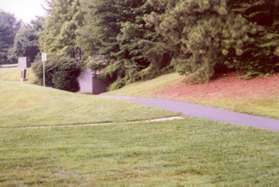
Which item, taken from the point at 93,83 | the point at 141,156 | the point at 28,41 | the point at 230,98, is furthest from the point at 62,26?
the point at 141,156

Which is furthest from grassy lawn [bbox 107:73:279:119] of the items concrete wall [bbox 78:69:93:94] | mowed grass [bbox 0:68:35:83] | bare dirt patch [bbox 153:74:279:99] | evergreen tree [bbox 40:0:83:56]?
mowed grass [bbox 0:68:35:83]

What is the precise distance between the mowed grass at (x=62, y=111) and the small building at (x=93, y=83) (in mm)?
9869

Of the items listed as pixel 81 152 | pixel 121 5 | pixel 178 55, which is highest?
pixel 121 5

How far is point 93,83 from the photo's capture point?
29.3 metres

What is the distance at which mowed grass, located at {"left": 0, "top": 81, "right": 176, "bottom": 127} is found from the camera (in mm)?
12812

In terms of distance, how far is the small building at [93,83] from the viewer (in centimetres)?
2912

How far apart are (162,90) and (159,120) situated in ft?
27.0

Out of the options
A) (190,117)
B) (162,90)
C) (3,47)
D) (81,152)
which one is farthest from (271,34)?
(3,47)

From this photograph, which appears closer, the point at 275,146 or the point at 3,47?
the point at 275,146

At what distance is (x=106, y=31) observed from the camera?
27.0 m

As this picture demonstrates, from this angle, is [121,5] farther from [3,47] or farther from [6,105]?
[3,47]

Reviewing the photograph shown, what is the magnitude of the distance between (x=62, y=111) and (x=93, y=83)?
48.4ft

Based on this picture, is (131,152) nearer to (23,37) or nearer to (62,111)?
(62,111)

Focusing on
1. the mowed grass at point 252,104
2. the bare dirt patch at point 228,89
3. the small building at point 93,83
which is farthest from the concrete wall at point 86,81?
the mowed grass at point 252,104
